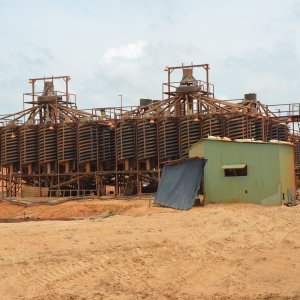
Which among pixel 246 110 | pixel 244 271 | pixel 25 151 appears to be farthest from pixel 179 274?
pixel 25 151

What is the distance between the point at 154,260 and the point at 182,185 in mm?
14846

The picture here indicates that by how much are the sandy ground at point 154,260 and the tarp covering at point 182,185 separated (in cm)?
603

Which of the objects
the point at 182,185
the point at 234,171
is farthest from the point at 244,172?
the point at 182,185

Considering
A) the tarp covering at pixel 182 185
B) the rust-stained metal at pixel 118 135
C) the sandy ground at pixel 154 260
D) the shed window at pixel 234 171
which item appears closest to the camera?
the sandy ground at pixel 154 260

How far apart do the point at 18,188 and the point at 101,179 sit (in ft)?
32.0

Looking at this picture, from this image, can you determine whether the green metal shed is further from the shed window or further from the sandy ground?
the sandy ground

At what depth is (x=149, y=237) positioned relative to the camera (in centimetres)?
1658

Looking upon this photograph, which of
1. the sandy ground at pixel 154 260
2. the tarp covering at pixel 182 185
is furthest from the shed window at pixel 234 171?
the sandy ground at pixel 154 260

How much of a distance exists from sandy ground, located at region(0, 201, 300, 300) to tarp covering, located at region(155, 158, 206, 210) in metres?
6.03

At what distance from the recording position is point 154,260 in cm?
1369

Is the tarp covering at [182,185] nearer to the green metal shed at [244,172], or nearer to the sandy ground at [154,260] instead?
the green metal shed at [244,172]

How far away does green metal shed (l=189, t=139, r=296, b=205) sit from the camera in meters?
27.6

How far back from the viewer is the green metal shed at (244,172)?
27625 millimetres

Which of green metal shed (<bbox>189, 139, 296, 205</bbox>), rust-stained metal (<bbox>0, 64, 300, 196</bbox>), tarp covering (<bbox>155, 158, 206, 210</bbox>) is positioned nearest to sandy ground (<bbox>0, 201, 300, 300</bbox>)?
tarp covering (<bbox>155, 158, 206, 210</bbox>)
